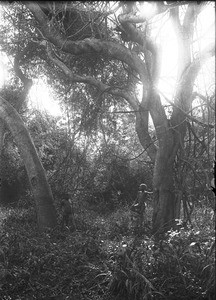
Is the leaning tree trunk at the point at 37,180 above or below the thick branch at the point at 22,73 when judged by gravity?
below

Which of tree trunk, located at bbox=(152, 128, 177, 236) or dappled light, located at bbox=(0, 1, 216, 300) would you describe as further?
tree trunk, located at bbox=(152, 128, 177, 236)

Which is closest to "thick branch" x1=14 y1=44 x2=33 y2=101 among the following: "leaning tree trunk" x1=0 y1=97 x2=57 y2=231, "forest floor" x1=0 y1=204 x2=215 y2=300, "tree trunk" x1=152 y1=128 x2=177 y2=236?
"leaning tree trunk" x1=0 y1=97 x2=57 y2=231

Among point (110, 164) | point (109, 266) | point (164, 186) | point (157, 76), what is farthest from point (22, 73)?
point (109, 266)

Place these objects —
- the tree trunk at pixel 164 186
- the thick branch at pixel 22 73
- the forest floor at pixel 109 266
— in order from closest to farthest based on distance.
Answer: the forest floor at pixel 109 266, the tree trunk at pixel 164 186, the thick branch at pixel 22 73

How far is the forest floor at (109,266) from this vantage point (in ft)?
18.6

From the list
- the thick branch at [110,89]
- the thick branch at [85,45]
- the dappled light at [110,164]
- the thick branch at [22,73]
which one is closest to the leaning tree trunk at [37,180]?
the dappled light at [110,164]

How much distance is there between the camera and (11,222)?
1219cm

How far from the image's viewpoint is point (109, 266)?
21.9ft

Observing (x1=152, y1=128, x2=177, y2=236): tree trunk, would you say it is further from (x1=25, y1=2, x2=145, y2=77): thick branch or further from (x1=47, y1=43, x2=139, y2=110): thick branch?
(x1=25, y1=2, x2=145, y2=77): thick branch

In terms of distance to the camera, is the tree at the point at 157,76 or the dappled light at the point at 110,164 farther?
the tree at the point at 157,76

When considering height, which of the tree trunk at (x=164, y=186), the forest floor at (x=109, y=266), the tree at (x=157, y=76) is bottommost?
the forest floor at (x=109, y=266)

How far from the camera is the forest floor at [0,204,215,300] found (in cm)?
566

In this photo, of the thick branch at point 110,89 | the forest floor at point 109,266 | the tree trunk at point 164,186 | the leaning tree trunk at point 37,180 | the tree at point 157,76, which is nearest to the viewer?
the forest floor at point 109,266

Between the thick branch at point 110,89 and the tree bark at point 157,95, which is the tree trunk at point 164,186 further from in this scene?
the thick branch at point 110,89
